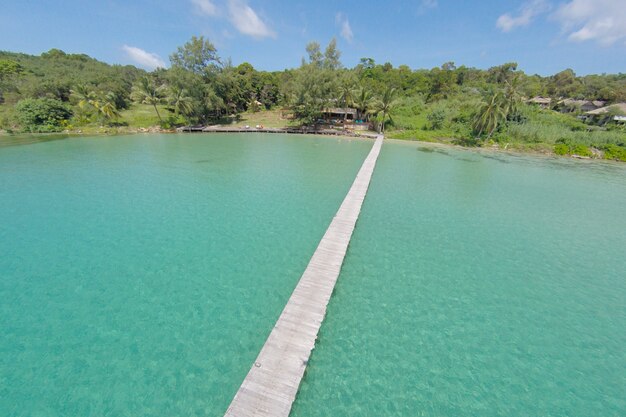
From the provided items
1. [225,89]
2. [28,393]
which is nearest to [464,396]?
[28,393]

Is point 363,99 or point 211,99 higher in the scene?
point 363,99

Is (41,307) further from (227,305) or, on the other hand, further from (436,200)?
(436,200)

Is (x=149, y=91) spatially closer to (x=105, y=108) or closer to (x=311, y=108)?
(x=105, y=108)

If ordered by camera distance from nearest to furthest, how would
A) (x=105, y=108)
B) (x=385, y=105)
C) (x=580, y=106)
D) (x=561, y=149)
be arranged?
(x=561, y=149) → (x=385, y=105) → (x=105, y=108) → (x=580, y=106)

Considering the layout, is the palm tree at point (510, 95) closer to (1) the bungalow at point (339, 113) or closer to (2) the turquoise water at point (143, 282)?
(1) the bungalow at point (339, 113)

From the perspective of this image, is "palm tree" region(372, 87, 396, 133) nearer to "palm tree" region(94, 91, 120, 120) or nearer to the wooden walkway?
the wooden walkway

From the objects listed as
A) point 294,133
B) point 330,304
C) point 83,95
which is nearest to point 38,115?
point 83,95

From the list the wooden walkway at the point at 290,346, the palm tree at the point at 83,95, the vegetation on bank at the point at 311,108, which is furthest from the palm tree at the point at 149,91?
the wooden walkway at the point at 290,346
